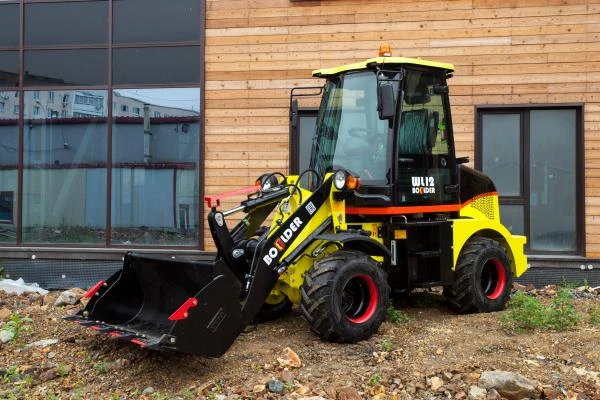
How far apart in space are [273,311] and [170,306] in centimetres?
123

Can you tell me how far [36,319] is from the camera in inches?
268

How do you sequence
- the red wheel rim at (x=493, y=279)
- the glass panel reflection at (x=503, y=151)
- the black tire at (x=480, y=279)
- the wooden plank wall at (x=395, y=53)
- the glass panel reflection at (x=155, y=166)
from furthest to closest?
the glass panel reflection at (x=155, y=166)
the glass panel reflection at (x=503, y=151)
the wooden plank wall at (x=395, y=53)
the red wheel rim at (x=493, y=279)
the black tire at (x=480, y=279)

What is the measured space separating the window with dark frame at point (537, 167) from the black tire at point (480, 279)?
7.72 ft

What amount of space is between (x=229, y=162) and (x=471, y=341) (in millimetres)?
4985

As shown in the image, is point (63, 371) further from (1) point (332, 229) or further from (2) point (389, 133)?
(2) point (389, 133)

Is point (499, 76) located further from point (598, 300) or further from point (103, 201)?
point (103, 201)

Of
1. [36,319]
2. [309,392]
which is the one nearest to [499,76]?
[309,392]

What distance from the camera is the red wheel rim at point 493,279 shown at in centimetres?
692

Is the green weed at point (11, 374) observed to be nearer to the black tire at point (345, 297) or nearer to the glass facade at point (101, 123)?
the black tire at point (345, 297)

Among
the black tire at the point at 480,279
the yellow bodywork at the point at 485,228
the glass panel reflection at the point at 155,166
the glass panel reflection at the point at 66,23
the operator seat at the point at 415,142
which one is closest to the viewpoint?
the operator seat at the point at 415,142

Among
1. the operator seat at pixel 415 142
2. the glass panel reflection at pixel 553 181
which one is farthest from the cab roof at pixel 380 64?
the glass panel reflection at pixel 553 181

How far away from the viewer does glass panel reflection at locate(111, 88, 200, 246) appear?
31.5ft

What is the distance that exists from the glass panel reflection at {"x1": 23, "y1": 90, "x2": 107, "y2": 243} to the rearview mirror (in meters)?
5.65

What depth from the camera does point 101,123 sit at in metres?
9.88
